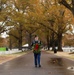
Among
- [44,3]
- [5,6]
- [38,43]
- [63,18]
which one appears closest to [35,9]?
[44,3]

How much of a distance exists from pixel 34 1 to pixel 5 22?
25.8 feet

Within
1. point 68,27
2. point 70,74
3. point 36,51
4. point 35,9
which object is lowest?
point 70,74

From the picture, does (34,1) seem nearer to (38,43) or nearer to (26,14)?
(26,14)

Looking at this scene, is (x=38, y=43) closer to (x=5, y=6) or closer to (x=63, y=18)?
(x=5, y=6)

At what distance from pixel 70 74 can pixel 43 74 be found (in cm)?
121

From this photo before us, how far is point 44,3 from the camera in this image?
63312 millimetres

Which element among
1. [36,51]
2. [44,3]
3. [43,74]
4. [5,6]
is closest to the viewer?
[43,74]

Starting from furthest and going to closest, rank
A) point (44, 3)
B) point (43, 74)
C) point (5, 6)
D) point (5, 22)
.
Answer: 1. point (44, 3)
2. point (5, 22)
3. point (5, 6)
4. point (43, 74)

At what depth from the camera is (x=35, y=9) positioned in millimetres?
63688

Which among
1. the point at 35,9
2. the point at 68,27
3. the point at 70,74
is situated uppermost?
the point at 35,9

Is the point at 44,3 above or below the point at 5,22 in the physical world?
above

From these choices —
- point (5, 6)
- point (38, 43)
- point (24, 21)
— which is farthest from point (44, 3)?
point (38, 43)

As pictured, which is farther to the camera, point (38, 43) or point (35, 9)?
point (35, 9)

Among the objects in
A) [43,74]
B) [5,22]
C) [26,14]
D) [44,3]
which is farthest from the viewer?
[26,14]
